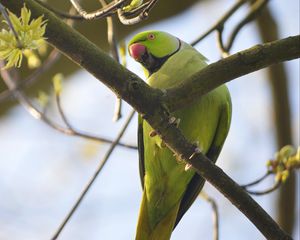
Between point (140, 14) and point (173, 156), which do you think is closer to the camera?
point (140, 14)

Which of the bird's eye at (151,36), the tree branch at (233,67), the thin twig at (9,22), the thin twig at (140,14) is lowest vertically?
the tree branch at (233,67)

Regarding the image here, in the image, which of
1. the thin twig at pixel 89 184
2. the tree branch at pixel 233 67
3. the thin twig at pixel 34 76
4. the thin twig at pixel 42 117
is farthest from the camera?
the thin twig at pixel 34 76

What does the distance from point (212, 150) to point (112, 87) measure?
106 centimetres

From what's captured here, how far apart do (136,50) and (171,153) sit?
19.5 inches

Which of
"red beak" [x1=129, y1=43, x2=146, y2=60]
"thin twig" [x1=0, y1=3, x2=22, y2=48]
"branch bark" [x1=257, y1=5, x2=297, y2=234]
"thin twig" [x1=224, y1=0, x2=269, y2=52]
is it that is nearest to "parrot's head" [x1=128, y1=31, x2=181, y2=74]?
"red beak" [x1=129, y1=43, x2=146, y2=60]

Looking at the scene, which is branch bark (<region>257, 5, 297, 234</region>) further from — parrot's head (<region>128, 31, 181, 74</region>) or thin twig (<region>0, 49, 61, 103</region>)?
thin twig (<region>0, 49, 61, 103</region>)

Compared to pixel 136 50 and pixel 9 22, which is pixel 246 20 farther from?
pixel 9 22

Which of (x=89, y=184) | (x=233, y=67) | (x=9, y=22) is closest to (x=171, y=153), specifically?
(x=89, y=184)

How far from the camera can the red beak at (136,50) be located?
2.51 meters

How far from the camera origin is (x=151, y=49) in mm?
2545

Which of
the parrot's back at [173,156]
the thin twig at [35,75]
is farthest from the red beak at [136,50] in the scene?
the thin twig at [35,75]

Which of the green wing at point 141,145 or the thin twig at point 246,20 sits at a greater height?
the thin twig at point 246,20

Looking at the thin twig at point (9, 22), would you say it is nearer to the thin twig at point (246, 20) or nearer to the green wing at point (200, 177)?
the green wing at point (200, 177)

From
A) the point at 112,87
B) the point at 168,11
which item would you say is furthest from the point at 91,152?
the point at 112,87
